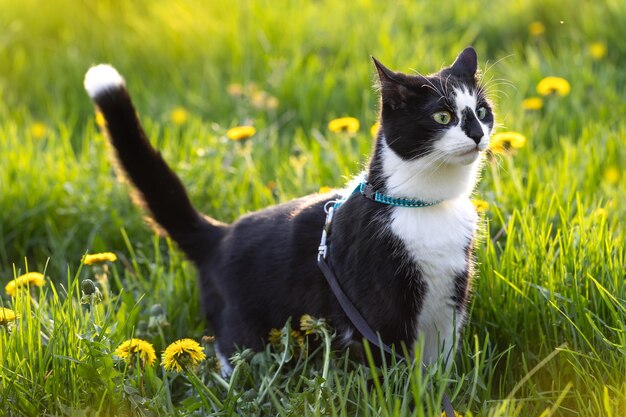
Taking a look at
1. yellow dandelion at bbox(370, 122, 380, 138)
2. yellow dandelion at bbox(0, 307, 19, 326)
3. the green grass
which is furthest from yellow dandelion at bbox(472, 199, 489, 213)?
yellow dandelion at bbox(0, 307, 19, 326)

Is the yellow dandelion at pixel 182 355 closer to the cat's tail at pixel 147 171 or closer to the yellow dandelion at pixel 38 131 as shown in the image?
the cat's tail at pixel 147 171

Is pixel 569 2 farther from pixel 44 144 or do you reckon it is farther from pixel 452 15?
pixel 44 144

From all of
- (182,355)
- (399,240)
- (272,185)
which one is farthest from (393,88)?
(272,185)

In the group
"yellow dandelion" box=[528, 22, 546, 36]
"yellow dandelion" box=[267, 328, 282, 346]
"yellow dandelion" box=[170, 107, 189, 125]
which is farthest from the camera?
"yellow dandelion" box=[528, 22, 546, 36]

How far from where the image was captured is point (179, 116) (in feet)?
11.8

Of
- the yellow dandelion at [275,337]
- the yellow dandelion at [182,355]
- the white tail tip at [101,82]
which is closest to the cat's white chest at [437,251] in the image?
the yellow dandelion at [275,337]

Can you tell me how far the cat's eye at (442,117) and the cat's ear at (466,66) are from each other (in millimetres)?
162

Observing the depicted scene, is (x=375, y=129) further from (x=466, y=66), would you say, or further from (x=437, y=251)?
(x=437, y=251)

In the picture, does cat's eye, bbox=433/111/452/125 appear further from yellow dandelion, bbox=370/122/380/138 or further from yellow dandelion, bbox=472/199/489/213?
yellow dandelion, bbox=472/199/489/213

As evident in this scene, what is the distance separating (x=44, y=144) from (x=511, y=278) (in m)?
2.32

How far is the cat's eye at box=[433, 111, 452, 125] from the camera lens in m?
1.73

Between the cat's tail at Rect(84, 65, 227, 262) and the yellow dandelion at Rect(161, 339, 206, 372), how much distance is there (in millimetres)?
565

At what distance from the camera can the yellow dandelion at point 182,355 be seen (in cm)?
167

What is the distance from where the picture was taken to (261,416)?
1762 millimetres
